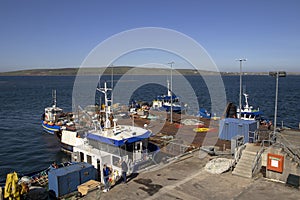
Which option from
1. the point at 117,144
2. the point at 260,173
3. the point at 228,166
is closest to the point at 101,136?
the point at 117,144

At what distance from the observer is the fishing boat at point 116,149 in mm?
18641

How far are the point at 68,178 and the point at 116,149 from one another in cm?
367

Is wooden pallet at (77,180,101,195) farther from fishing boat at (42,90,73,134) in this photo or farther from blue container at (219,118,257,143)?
fishing boat at (42,90,73,134)

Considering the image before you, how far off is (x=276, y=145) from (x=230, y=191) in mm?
5551

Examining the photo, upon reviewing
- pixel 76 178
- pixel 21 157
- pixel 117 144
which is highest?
pixel 117 144

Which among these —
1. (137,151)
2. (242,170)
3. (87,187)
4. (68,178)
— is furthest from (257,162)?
(68,178)

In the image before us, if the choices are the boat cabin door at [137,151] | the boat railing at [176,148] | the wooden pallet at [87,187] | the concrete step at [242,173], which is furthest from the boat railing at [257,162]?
the wooden pallet at [87,187]

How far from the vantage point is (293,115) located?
6072cm

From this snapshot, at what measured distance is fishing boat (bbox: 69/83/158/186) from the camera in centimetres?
1864

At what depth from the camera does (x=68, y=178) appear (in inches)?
664

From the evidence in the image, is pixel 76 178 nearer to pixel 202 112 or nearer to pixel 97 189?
pixel 97 189

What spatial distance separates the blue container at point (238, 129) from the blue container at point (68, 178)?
14889mm

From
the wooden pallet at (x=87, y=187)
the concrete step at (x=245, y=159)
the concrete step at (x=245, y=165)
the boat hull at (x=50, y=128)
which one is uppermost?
the concrete step at (x=245, y=159)

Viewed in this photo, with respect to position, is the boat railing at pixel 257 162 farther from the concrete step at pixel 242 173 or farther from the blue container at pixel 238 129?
the blue container at pixel 238 129
